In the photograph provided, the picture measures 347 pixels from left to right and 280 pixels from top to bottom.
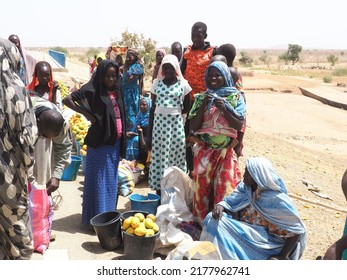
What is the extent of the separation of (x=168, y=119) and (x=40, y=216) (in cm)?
188

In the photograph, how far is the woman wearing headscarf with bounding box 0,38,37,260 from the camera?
219cm

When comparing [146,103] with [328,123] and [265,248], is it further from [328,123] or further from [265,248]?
[328,123]

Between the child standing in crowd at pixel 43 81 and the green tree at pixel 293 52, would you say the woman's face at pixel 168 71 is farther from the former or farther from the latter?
the green tree at pixel 293 52

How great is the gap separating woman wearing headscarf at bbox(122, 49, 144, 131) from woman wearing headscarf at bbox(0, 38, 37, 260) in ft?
13.7

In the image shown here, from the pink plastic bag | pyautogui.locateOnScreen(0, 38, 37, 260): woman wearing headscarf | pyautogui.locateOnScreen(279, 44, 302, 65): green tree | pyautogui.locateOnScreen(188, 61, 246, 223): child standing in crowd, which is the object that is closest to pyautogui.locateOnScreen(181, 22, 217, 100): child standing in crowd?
pyautogui.locateOnScreen(188, 61, 246, 223): child standing in crowd

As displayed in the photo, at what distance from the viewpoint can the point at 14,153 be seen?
231 centimetres

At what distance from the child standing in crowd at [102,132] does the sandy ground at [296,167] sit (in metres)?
0.43

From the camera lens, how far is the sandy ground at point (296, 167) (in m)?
4.35

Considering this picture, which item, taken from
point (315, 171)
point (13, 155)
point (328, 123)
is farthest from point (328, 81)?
point (13, 155)

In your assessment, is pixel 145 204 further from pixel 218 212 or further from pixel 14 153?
pixel 14 153

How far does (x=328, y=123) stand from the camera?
49.7 ft

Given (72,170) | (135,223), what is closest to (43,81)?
(72,170)

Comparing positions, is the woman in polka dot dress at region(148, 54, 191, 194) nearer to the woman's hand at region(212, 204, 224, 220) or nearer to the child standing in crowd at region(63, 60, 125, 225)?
the child standing in crowd at region(63, 60, 125, 225)

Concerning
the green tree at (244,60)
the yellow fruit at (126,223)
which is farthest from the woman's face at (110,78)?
the green tree at (244,60)
